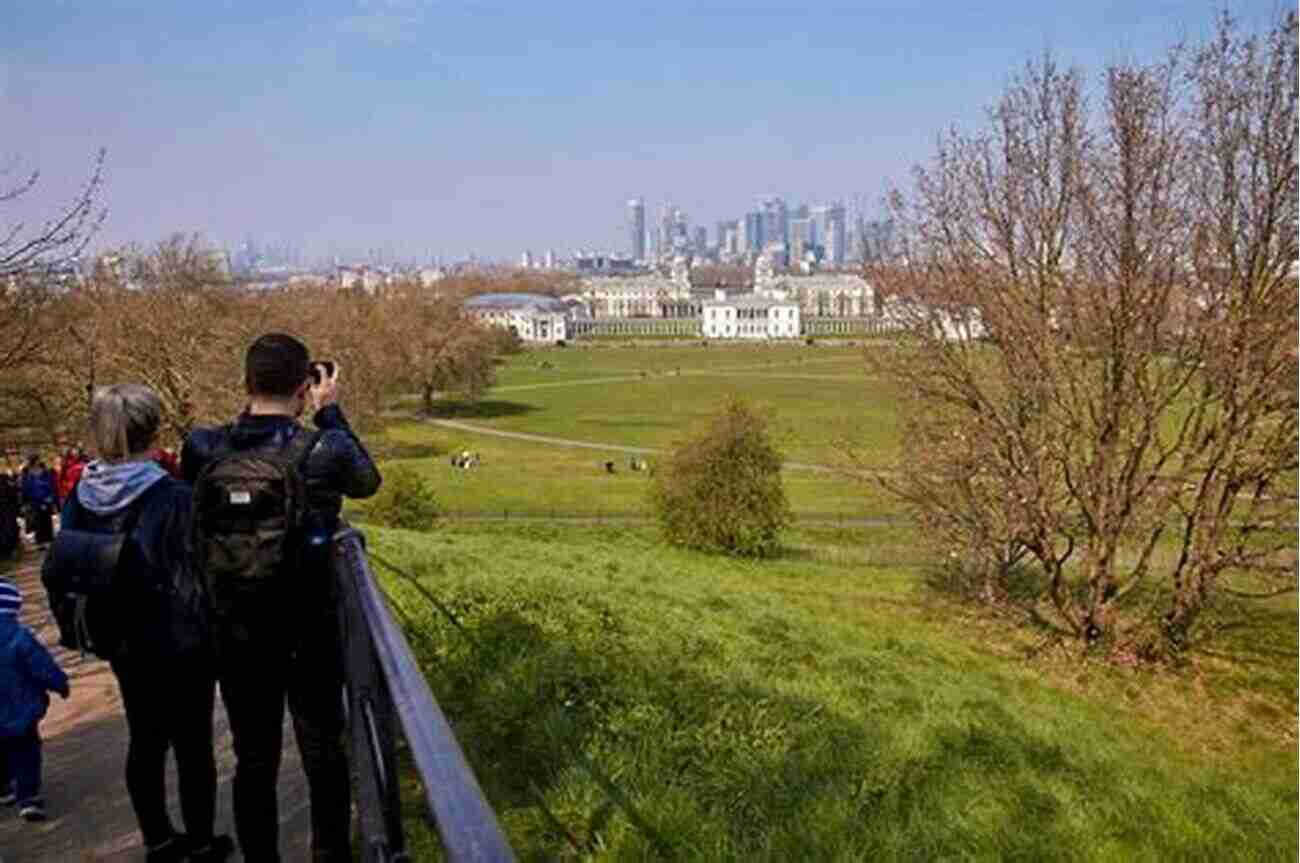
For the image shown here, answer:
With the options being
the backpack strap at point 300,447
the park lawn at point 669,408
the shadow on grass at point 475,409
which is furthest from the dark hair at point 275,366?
the shadow on grass at point 475,409

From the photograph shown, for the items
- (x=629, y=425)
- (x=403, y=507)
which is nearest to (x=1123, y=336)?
(x=403, y=507)

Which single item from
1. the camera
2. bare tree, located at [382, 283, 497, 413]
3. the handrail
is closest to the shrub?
the camera

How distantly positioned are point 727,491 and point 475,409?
2245 inches

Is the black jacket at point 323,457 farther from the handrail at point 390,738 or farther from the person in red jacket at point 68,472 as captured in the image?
the person in red jacket at point 68,472

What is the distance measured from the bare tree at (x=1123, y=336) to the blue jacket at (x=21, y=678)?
1277 centimetres

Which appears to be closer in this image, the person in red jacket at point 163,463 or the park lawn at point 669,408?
the person in red jacket at point 163,463

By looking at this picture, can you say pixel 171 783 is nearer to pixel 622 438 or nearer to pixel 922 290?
pixel 922 290

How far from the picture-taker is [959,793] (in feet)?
20.3

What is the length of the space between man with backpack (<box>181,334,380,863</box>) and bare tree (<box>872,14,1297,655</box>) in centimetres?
1302

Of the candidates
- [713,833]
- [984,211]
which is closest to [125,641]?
[713,833]

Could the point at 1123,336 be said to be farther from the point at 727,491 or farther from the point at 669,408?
the point at 669,408

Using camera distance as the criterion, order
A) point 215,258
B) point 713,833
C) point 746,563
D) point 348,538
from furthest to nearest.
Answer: point 215,258 → point 746,563 → point 713,833 → point 348,538

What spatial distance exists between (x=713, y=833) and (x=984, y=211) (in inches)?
525

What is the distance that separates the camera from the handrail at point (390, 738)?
1388 millimetres
